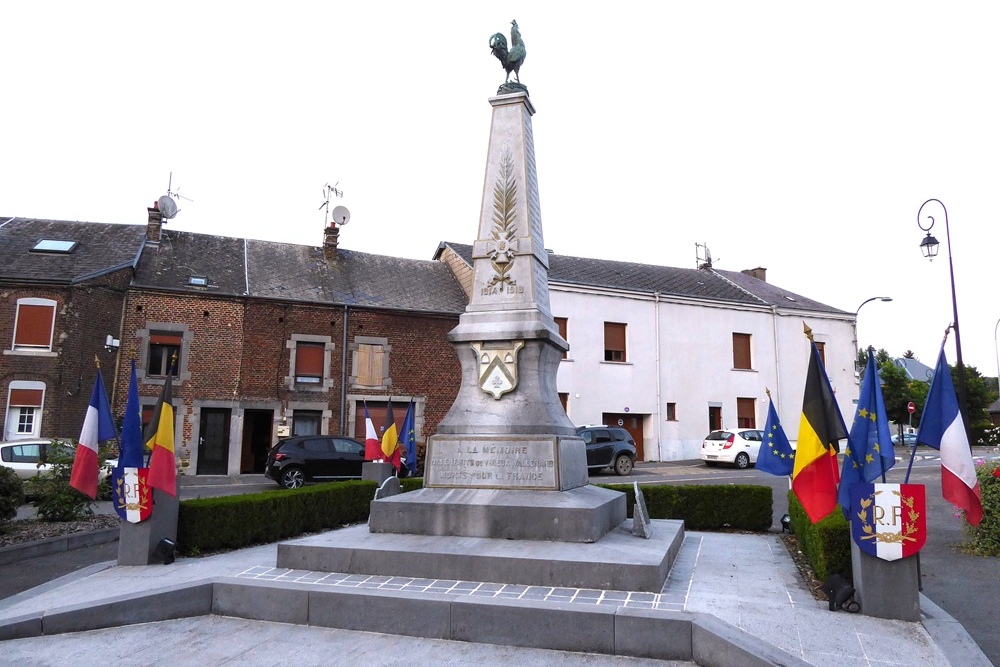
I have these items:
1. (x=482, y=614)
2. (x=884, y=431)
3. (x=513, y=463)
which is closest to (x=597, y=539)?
(x=513, y=463)

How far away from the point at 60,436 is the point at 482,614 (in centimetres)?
1884

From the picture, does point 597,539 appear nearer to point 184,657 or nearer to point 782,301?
point 184,657

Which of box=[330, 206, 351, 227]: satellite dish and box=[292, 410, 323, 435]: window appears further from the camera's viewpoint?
box=[330, 206, 351, 227]: satellite dish

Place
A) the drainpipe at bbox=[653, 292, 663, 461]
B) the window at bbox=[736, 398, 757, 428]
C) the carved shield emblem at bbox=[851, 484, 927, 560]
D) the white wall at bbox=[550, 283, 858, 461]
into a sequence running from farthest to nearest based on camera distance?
the window at bbox=[736, 398, 757, 428]
the drainpipe at bbox=[653, 292, 663, 461]
the white wall at bbox=[550, 283, 858, 461]
the carved shield emblem at bbox=[851, 484, 927, 560]

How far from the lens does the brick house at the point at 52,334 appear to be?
19.3 meters

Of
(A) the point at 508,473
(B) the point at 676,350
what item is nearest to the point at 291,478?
(A) the point at 508,473

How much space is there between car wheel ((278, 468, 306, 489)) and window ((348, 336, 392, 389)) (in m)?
5.80

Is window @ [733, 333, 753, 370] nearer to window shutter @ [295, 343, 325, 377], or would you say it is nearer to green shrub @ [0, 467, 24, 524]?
window shutter @ [295, 343, 325, 377]

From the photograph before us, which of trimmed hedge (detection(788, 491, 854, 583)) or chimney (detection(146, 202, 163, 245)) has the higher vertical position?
chimney (detection(146, 202, 163, 245))

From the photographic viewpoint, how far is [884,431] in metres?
5.55

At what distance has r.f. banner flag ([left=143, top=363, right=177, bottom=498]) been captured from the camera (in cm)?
739

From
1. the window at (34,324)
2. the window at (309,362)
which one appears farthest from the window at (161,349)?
the window at (309,362)

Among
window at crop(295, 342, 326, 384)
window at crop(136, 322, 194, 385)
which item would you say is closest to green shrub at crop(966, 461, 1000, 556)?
window at crop(295, 342, 326, 384)

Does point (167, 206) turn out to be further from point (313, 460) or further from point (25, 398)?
point (313, 460)
